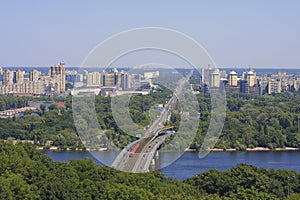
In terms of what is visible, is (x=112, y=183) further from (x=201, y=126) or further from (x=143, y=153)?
(x=201, y=126)

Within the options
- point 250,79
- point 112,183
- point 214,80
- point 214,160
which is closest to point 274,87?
point 250,79

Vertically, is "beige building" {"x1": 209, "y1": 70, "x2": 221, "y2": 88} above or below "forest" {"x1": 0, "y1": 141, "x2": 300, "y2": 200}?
above

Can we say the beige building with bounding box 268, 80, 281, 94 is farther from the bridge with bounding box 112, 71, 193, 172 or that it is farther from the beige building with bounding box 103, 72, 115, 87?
the bridge with bounding box 112, 71, 193, 172

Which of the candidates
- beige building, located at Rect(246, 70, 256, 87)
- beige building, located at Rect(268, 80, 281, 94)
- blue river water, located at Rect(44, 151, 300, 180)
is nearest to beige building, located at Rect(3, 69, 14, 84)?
beige building, located at Rect(246, 70, 256, 87)

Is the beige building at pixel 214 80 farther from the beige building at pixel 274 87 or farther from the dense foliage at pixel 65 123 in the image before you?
the beige building at pixel 274 87

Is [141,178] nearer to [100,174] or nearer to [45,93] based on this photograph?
[100,174]

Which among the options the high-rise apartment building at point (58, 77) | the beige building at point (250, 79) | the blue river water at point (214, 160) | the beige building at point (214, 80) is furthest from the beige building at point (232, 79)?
the blue river water at point (214, 160)
